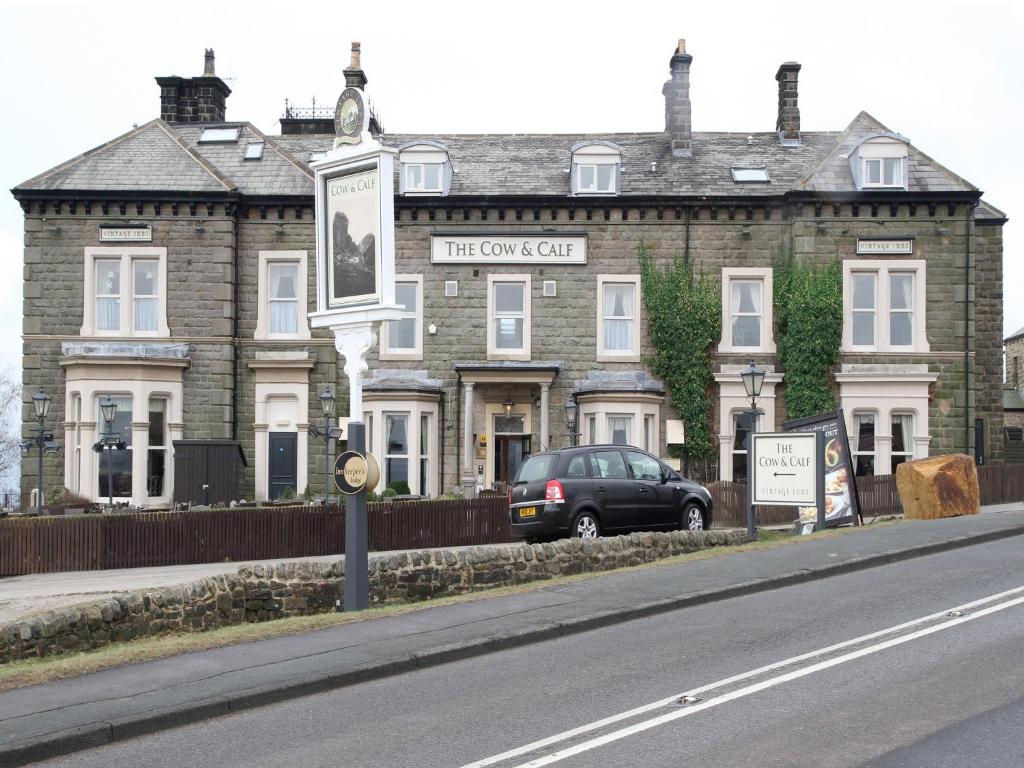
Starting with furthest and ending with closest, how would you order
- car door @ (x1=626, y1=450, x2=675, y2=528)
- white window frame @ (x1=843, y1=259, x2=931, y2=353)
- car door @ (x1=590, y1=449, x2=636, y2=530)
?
1. white window frame @ (x1=843, y1=259, x2=931, y2=353)
2. car door @ (x1=626, y1=450, x2=675, y2=528)
3. car door @ (x1=590, y1=449, x2=636, y2=530)

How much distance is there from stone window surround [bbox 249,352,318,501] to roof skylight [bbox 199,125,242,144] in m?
6.96

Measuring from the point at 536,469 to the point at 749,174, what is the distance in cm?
1613

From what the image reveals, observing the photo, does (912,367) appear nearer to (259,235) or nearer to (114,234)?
(259,235)

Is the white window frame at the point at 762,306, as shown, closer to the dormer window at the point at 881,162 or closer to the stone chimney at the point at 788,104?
the dormer window at the point at 881,162

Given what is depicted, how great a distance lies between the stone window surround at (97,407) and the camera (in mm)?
30281

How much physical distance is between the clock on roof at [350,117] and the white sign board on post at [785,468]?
956 centimetres

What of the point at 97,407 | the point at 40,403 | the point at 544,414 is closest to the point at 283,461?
the point at 97,407

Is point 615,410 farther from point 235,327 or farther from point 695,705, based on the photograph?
point 695,705

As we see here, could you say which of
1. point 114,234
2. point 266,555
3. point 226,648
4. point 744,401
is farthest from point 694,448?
point 226,648

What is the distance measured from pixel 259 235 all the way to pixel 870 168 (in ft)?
54.4

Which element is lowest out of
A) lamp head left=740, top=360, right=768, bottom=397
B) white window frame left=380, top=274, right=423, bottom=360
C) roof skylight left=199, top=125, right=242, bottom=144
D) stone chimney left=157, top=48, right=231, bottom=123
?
lamp head left=740, top=360, right=768, bottom=397

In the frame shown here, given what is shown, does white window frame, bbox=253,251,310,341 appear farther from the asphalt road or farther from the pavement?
the asphalt road

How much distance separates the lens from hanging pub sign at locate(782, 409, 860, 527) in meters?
21.1

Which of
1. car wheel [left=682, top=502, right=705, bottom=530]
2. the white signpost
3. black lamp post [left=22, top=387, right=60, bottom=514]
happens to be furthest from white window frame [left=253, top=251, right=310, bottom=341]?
the white signpost
